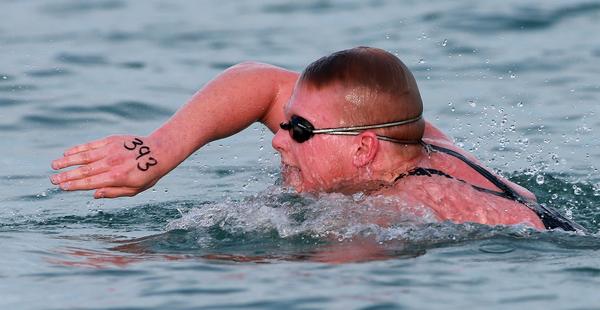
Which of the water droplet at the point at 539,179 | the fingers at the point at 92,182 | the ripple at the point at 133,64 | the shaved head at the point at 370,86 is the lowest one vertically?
the water droplet at the point at 539,179

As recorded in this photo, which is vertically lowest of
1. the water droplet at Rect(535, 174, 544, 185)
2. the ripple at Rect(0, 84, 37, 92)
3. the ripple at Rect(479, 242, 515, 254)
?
the water droplet at Rect(535, 174, 544, 185)

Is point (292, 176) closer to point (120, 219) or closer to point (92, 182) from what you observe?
point (92, 182)

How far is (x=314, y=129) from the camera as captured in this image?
6.63 m

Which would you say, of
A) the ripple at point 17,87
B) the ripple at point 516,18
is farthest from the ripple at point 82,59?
the ripple at point 516,18

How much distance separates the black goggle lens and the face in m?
0.02

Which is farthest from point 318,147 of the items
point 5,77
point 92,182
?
point 5,77

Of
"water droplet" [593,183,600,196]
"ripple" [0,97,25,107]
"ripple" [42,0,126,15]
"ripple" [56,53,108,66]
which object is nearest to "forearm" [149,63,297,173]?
"water droplet" [593,183,600,196]

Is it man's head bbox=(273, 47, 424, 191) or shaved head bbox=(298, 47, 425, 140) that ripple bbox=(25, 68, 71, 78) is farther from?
shaved head bbox=(298, 47, 425, 140)

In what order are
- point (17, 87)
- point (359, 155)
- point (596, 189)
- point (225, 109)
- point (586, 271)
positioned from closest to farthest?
point (586, 271)
point (359, 155)
point (225, 109)
point (596, 189)
point (17, 87)

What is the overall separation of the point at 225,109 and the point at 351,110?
1.05 metres

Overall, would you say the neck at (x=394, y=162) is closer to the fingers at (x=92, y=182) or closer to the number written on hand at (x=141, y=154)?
the number written on hand at (x=141, y=154)

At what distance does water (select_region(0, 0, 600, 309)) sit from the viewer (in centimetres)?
595

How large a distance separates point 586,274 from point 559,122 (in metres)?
4.77

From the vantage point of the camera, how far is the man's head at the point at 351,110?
6.47 m
